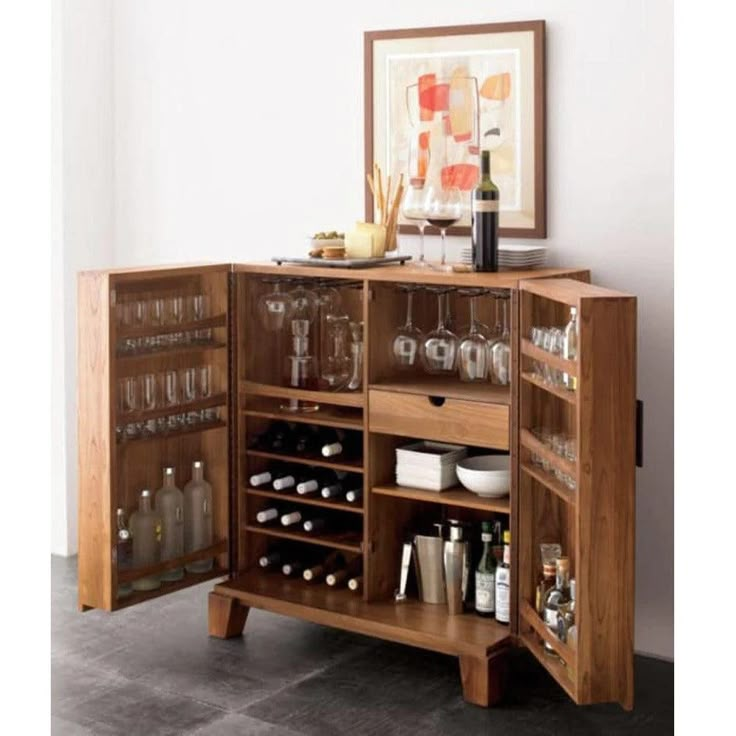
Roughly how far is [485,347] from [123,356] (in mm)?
1190

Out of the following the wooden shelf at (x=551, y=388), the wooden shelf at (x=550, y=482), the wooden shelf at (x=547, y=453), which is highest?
the wooden shelf at (x=551, y=388)

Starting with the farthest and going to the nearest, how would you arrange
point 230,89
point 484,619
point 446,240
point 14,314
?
point 230,89 < point 446,240 < point 484,619 < point 14,314

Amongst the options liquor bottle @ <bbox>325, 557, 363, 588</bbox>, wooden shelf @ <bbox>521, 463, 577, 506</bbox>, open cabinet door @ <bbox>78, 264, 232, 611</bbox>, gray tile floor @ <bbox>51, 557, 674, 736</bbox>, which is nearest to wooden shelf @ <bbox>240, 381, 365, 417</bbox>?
open cabinet door @ <bbox>78, 264, 232, 611</bbox>

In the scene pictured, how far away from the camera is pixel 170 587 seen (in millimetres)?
4254

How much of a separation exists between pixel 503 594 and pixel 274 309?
129cm

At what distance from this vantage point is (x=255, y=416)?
14.6 ft

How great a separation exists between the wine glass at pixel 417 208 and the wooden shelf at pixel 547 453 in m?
0.77

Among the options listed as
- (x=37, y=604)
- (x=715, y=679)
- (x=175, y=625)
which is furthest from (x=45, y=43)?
(x=175, y=625)

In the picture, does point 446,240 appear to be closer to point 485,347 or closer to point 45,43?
point 485,347

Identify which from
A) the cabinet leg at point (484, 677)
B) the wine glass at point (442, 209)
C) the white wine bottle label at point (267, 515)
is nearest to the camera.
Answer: the cabinet leg at point (484, 677)

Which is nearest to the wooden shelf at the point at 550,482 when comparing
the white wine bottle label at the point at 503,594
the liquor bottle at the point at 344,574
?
the white wine bottle label at the point at 503,594

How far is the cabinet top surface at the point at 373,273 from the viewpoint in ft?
12.3

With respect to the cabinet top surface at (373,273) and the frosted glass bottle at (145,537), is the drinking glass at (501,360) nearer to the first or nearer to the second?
the cabinet top surface at (373,273)

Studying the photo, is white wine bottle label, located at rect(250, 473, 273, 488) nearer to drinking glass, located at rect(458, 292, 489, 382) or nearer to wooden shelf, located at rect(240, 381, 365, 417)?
wooden shelf, located at rect(240, 381, 365, 417)
